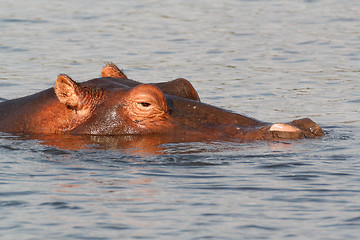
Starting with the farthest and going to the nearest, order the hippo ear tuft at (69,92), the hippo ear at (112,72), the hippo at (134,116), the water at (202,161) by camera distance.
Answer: the hippo ear at (112,72), the hippo ear tuft at (69,92), the hippo at (134,116), the water at (202,161)

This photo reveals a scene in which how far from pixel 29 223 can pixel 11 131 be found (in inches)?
146

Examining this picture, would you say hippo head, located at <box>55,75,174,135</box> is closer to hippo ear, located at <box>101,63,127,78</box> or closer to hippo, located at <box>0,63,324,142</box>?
hippo, located at <box>0,63,324,142</box>

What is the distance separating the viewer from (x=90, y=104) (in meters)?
10.8

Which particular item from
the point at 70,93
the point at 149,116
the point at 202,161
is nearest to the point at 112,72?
the point at 70,93

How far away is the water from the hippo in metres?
0.19

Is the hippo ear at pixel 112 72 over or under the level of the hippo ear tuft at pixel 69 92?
over

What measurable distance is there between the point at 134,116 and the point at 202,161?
4.43 feet

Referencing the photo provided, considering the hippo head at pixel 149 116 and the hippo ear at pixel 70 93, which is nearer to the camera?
the hippo head at pixel 149 116

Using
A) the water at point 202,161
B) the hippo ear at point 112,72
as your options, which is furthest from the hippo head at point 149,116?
the hippo ear at point 112,72

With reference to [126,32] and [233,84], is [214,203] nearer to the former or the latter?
[233,84]

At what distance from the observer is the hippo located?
415 inches

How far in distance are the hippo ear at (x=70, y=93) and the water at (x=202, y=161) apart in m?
0.46

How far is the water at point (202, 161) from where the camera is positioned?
7617 millimetres

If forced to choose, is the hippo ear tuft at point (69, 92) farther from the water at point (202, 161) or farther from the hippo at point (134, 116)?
the water at point (202, 161)
